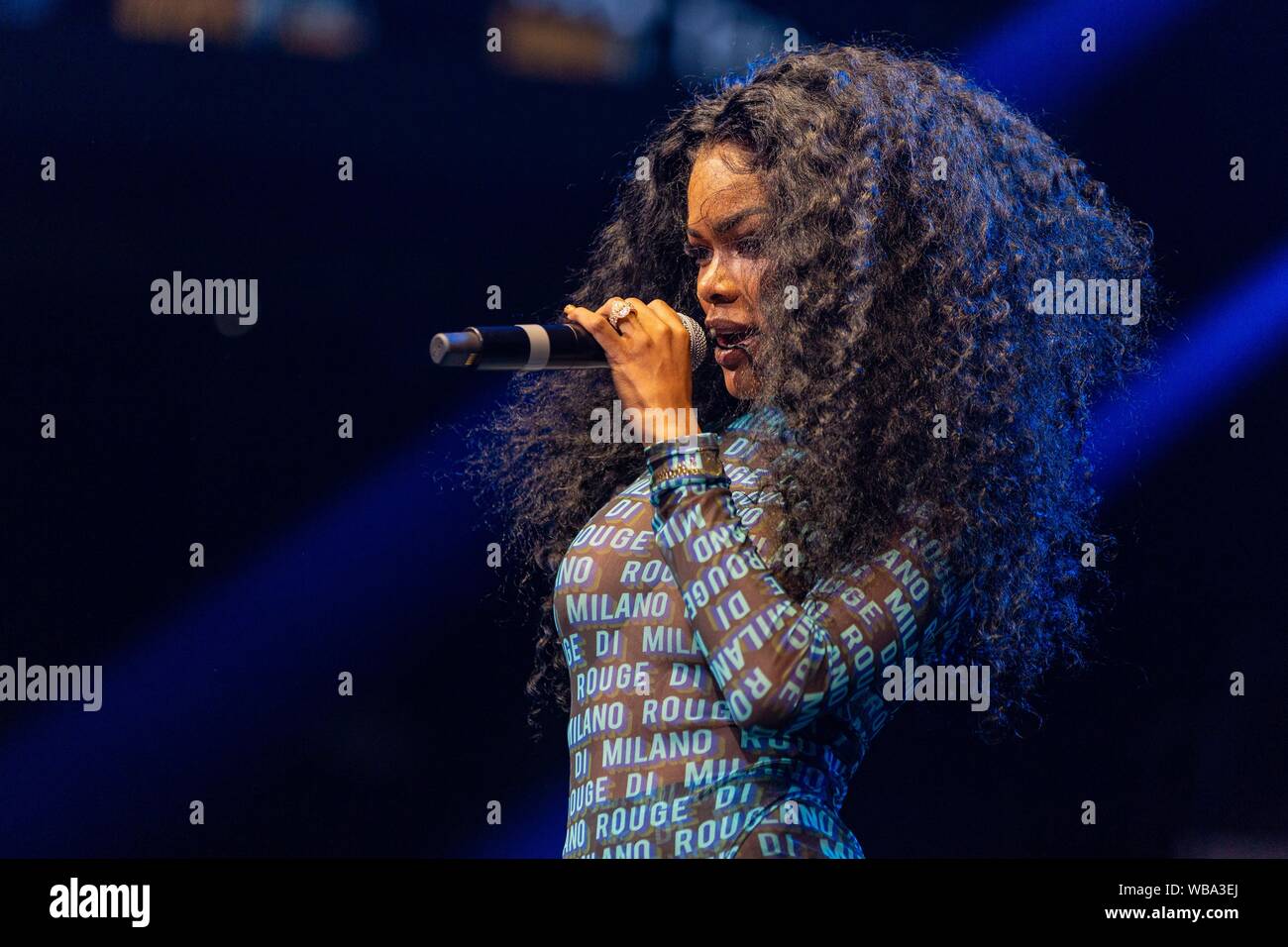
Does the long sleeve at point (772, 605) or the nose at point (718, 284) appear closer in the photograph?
the long sleeve at point (772, 605)

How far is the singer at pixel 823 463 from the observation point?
151cm

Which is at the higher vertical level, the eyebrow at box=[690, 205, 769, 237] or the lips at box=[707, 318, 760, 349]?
the eyebrow at box=[690, 205, 769, 237]

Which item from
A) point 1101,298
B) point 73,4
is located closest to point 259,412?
point 73,4

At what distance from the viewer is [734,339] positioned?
174cm

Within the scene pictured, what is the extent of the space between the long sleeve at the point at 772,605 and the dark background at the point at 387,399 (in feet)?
3.20

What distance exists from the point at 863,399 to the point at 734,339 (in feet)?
0.61

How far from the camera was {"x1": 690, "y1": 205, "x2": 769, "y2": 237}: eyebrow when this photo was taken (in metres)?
1.71
